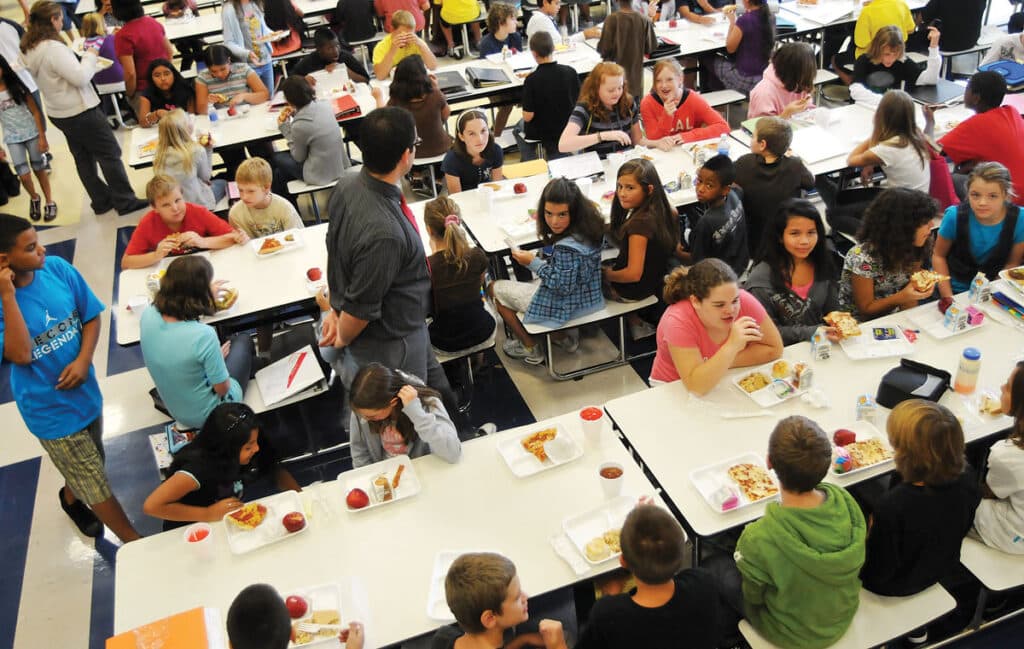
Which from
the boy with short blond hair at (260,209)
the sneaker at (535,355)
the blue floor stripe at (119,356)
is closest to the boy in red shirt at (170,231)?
the boy with short blond hair at (260,209)

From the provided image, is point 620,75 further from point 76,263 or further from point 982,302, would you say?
point 76,263

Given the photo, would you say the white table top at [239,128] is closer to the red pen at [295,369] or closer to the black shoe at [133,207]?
the black shoe at [133,207]

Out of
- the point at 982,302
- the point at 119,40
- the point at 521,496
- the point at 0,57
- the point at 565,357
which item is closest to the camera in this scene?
the point at 521,496

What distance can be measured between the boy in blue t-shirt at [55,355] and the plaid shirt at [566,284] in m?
2.08

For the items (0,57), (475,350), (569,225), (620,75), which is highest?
(0,57)

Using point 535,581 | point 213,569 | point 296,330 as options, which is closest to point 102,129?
point 296,330

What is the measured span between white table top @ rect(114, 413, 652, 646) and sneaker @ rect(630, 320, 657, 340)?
1.88 meters

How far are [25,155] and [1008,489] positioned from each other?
7101 millimetres

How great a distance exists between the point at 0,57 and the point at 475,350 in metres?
4.56

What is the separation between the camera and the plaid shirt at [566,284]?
4289 millimetres

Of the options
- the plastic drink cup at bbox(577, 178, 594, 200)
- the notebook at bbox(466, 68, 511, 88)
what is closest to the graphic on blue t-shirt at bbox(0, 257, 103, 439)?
the plastic drink cup at bbox(577, 178, 594, 200)

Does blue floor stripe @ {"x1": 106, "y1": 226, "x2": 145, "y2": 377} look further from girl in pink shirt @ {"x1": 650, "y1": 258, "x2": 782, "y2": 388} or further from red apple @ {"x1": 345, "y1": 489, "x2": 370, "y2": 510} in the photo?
girl in pink shirt @ {"x1": 650, "y1": 258, "x2": 782, "y2": 388}

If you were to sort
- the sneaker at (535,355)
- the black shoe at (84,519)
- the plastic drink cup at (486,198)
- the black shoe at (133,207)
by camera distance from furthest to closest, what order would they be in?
the black shoe at (133,207) → the plastic drink cup at (486,198) → the sneaker at (535,355) → the black shoe at (84,519)

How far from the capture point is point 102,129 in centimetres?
666
